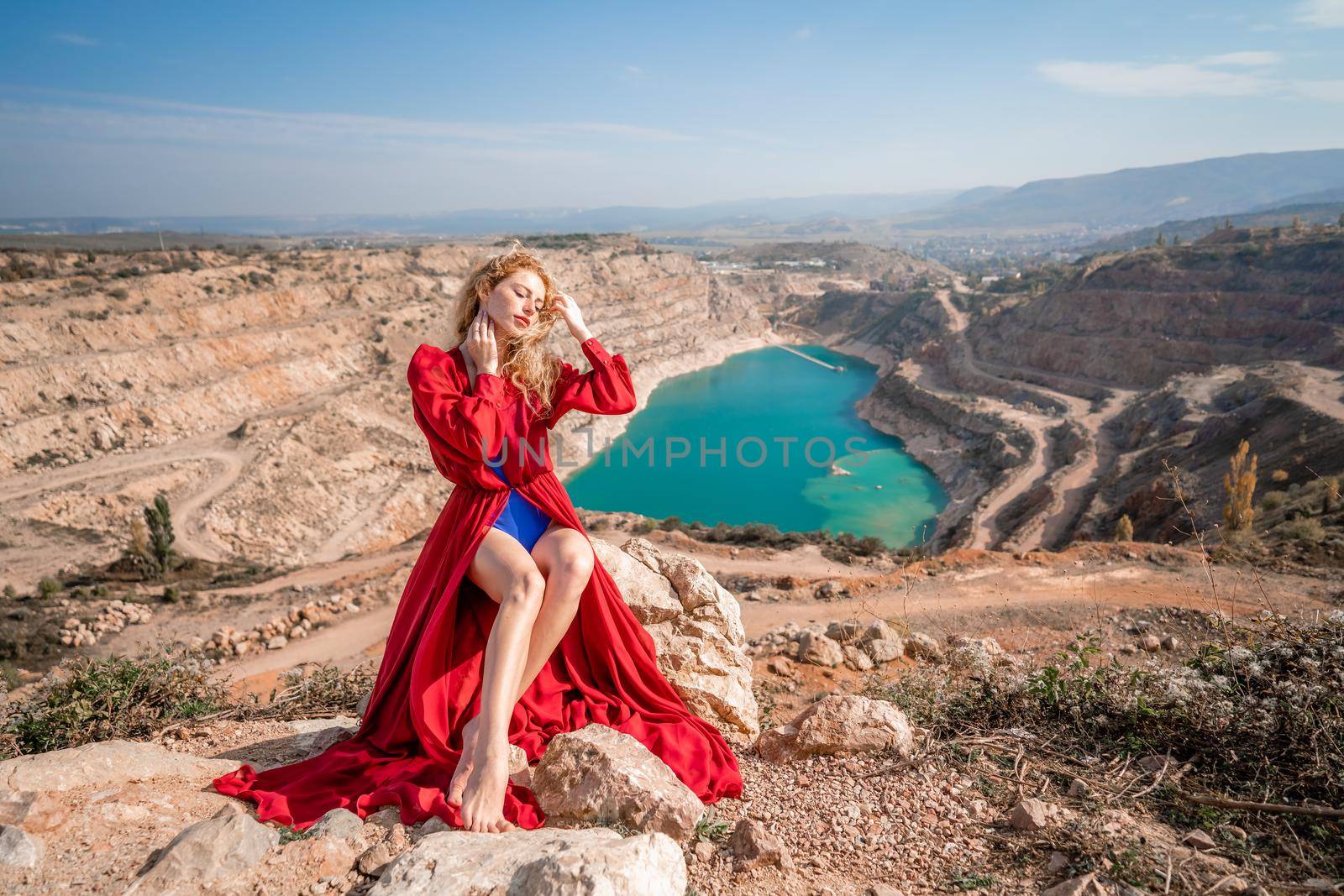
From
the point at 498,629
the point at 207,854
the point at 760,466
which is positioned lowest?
the point at 760,466

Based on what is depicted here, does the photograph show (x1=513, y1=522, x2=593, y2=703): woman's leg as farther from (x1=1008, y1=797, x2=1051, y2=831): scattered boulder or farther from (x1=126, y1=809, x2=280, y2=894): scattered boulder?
(x1=1008, y1=797, x2=1051, y2=831): scattered boulder

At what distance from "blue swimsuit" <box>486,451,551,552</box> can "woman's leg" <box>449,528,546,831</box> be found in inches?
2.8

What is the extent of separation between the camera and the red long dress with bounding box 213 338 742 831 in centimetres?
278

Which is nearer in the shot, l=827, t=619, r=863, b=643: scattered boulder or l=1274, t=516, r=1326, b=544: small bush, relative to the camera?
l=827, t=619, r=863, b=643: scattered boulder

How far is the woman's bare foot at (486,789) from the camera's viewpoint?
2436 mm

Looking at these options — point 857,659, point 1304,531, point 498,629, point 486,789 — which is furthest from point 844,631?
point 1304,531

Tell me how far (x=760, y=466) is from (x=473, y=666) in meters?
34.6

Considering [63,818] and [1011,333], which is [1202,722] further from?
[1011,333]

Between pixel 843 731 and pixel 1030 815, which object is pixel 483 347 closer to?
pixel 843 731

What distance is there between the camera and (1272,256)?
1490 inches

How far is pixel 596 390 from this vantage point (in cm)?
337

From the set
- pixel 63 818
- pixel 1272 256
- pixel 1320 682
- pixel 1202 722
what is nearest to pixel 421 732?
pixel 63 818

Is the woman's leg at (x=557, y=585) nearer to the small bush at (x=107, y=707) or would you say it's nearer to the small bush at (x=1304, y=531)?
the small bush at (x=107, y=707)

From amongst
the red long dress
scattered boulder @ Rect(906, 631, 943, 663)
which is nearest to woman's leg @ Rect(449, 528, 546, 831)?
the red long dress
